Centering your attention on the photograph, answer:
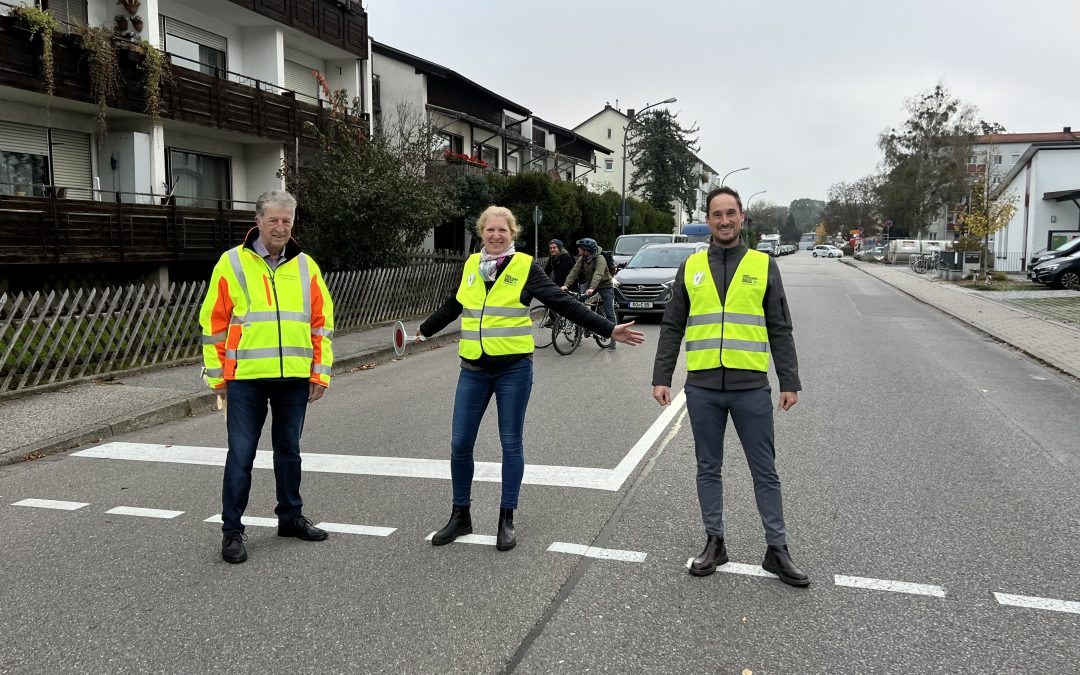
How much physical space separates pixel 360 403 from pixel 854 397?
207 inches

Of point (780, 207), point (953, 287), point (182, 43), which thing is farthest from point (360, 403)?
point (780, 207)

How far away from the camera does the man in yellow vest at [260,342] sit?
166 inches

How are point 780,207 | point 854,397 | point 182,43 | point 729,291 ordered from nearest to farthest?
point 729,291, point 854,397, point 182,43, point 780,207

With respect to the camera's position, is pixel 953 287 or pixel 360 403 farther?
pixel 953 287

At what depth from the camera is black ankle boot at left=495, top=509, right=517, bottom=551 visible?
4.24m

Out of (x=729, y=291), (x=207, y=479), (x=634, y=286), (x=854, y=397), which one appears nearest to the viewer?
(x=729, y=291)

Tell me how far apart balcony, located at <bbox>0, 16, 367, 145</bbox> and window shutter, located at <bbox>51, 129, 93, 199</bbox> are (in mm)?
1490

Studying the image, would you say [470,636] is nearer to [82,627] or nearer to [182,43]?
[82,627]

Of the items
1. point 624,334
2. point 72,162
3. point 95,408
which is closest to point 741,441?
point 624,334

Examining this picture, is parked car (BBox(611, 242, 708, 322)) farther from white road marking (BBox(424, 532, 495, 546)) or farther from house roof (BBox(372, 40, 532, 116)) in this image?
house roof (BBox(372, 40, 532, 116))

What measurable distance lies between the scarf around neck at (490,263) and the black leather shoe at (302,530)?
66.1 inches

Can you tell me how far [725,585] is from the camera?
3.78m

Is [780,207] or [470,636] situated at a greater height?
[780,207]

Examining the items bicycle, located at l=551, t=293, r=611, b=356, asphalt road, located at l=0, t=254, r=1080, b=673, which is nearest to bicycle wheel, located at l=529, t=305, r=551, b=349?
bicycle, located at l=551, t=293, r=611, b=356
